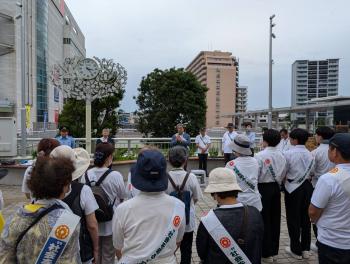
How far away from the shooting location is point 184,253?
12.7ft

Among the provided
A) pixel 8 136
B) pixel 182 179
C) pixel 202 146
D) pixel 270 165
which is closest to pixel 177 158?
pixel 182 179

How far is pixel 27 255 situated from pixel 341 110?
72.3 ft

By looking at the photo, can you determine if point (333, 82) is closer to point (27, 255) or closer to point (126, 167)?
point (126, 167)

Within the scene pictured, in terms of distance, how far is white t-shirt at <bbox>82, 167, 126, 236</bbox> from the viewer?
11.2ft

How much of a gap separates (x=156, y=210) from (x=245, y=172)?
6.71 feet

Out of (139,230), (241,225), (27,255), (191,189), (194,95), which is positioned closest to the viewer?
(27,255)

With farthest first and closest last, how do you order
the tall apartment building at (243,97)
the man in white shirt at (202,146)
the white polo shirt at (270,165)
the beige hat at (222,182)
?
the tall apartment building at (243,97), the man in white shirt at (202,146), the white polo shirt at (270,165), the beige hat at (222,182)

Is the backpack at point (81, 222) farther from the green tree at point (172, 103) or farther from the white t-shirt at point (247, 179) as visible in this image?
the green tree at point (172, 103)

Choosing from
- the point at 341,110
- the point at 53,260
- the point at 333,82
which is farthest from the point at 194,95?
the point at 333,82

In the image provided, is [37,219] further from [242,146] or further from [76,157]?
[242,146]

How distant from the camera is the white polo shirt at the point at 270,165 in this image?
180 inches

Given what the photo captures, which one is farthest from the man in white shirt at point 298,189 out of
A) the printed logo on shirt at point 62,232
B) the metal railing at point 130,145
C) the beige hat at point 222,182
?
the metal railing at point 130,145

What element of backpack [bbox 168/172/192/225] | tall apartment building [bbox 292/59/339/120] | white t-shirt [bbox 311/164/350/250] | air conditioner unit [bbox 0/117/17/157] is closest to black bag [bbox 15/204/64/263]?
backpack [bbox 168/172/192/225]

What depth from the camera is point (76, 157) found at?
3.24 metres
